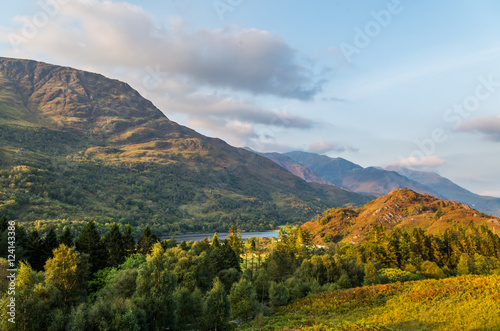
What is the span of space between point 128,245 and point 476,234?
498 ft

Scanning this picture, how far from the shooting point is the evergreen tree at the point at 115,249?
77812mm

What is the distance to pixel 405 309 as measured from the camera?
161 feet

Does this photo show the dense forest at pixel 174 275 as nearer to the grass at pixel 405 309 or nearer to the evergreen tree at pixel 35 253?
the evergreen tree at pixel 35 253

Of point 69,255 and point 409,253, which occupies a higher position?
point 69,255

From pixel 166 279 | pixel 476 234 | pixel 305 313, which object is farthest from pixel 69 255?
pixel 476 234

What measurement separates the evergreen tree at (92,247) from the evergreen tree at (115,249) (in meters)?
1.50

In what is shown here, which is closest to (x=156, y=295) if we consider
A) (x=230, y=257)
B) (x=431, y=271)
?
(x=230, y=257)

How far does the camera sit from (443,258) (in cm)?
11900

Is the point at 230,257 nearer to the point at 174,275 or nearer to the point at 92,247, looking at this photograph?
the point at 92,247

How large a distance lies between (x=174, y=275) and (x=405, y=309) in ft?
134

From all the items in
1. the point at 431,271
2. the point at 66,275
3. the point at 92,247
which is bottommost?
the point at 431,271

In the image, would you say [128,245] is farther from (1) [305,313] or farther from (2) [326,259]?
(2) [326,259]

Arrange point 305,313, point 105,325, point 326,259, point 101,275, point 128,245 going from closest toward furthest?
point 105,325
point 305,313
point 101,275
point 128,245
point 326,259

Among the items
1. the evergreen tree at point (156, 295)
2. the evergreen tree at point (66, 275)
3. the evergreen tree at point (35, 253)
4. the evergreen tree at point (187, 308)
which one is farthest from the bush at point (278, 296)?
the evergreen tree at point (35, 253)
